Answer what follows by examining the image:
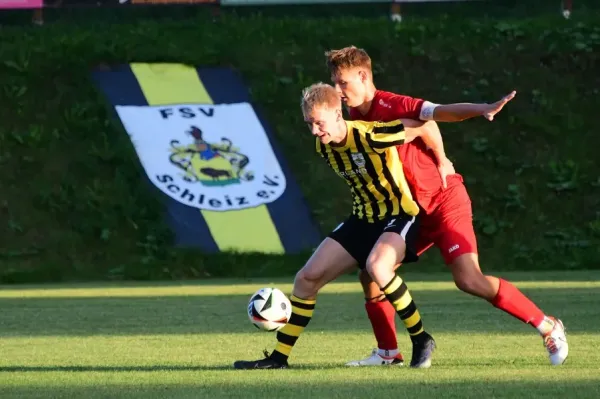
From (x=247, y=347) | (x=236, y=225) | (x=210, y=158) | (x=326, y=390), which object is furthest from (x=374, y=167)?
(x=210, y=158)

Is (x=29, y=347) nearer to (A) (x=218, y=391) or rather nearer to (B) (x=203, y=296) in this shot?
(A) (x=218, y=391)

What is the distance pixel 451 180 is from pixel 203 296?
6427mm

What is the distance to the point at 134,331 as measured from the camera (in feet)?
34.5

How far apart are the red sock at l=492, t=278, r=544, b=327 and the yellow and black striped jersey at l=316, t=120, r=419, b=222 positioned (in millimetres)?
710

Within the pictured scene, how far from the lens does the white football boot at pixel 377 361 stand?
797 centimetres

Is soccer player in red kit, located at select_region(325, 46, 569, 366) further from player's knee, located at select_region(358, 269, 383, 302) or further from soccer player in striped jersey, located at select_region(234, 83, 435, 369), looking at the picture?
soccer player in striped jersey, located at select_region(234, 83, 435, 369)

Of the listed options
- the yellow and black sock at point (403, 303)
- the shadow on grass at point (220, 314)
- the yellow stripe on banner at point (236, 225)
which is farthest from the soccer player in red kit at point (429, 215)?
the yellow stripe on banner at point (236, 225)

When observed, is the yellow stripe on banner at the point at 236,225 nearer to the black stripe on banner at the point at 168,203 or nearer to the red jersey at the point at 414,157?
the black stripe on banner at the point at 168,203

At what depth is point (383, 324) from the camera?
8.23m

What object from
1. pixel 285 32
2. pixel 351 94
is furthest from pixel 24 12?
pixel 351 94

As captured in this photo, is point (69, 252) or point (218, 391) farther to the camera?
point (69, 252)

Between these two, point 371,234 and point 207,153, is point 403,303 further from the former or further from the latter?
point 207,153

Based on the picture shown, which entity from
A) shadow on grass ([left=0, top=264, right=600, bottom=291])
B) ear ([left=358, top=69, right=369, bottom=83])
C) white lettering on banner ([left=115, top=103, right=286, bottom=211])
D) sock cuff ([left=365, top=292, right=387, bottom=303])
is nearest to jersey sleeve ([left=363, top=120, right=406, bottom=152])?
ear ([left=358, top=69, right=369, bottom=83])

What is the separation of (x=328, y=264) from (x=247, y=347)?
1610 millimetres
